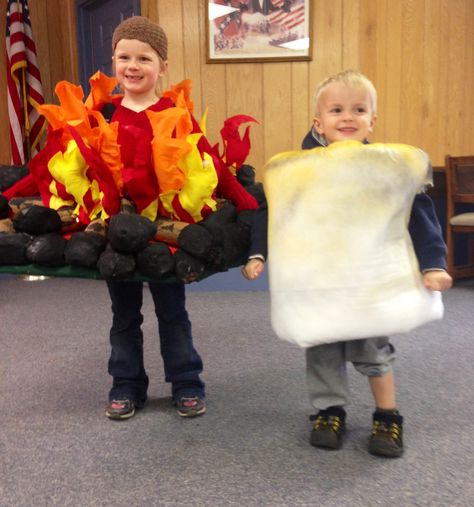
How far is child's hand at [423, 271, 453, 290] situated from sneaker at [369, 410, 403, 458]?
35 cm

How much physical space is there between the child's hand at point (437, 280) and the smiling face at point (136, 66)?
78 centimetres

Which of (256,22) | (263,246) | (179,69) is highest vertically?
(256,22)

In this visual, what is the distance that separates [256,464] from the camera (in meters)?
1.26

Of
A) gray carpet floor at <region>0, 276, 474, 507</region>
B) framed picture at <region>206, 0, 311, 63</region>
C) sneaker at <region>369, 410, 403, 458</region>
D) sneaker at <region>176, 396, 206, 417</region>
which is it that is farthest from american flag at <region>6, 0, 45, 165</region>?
sneaker at <region>369, 410, 403, 458</region>

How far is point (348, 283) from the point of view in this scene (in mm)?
1136

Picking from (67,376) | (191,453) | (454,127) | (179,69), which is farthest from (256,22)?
(191,453)

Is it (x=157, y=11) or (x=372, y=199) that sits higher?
(x=157, y=11)

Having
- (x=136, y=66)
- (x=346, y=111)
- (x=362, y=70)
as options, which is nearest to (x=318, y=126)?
(x=346, y=111)

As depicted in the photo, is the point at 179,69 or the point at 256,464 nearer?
the point at 256,464

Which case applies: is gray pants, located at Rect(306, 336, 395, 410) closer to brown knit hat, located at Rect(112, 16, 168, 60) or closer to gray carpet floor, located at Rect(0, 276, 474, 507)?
gray carpet floor, located at Rect(0, 276, 474, 507)

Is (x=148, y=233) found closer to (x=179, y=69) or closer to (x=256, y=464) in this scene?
(x=256, y=464)

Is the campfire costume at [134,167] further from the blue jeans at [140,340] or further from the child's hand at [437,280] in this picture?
the child's hand at [437,280]

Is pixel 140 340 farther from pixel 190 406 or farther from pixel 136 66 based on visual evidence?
pixel 136 66

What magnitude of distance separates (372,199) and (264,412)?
71 cm
